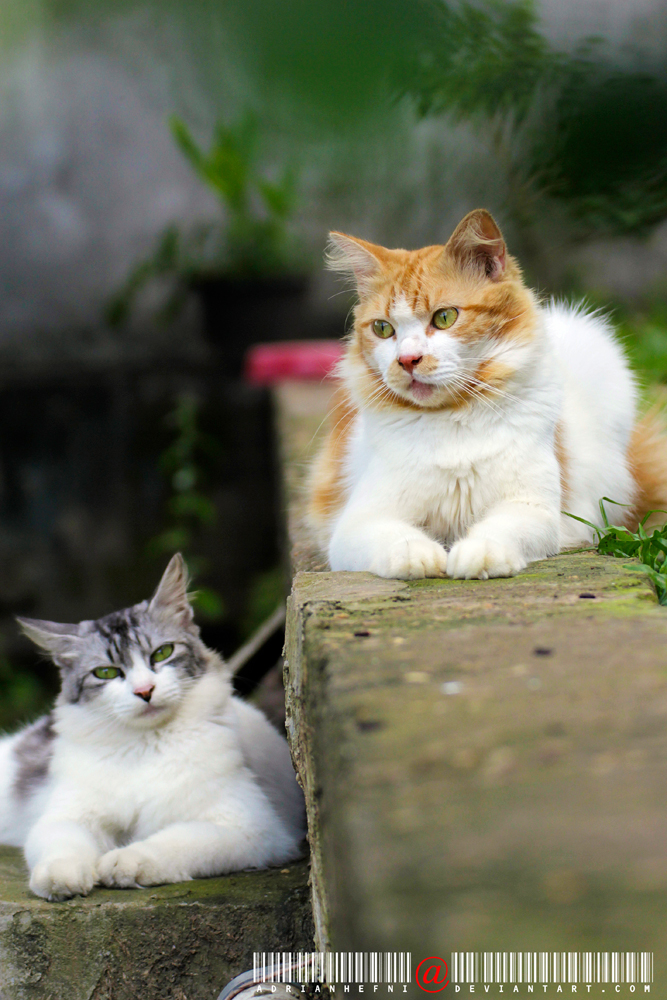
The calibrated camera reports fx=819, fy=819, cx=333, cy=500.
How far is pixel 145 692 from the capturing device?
77.4 inches

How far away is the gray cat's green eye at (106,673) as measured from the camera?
2.04 m

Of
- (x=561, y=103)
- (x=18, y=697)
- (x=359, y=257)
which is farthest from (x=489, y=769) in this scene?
(x=18, y=697)

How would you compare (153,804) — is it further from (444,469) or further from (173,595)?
(444,469)

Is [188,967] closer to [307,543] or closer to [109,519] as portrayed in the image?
[307,543]

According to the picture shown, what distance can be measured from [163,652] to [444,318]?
3.62 feet

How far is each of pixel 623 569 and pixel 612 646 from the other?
1.74 ft

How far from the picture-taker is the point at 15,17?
17.4 inches

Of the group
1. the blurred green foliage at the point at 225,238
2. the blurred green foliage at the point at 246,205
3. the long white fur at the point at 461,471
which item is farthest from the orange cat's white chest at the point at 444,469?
the blurred green foliage at the point at 246,205

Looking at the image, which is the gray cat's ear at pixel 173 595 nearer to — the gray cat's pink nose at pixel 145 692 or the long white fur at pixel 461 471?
the gray cat's pink nose at pixel 145 692

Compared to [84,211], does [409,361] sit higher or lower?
lower

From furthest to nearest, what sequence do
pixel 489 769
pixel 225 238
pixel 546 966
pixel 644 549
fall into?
pixel 225 238, pixel 644 549, pixel 489 769, pixel 546 966

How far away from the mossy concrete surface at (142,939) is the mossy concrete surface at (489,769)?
36cm

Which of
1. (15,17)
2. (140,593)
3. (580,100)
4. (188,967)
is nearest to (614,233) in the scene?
(580,100)

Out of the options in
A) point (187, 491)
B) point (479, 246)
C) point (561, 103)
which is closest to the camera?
point (561, 103)
